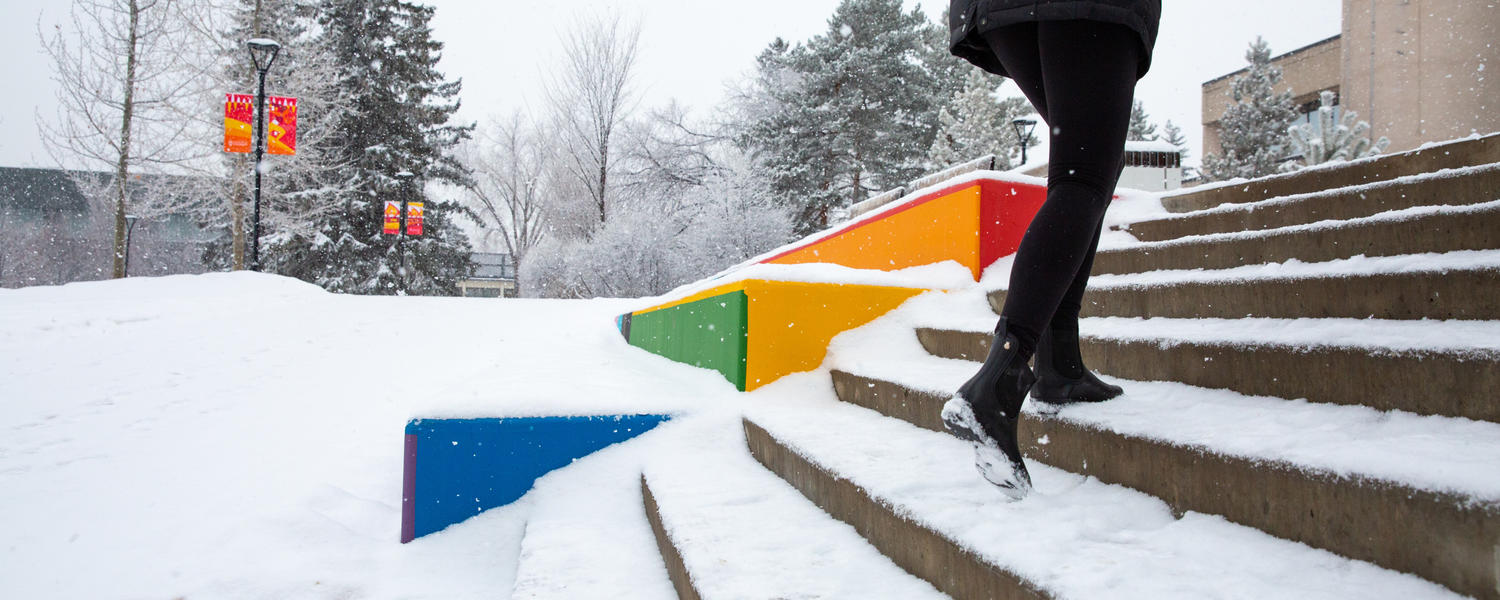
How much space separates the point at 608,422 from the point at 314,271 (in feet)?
69.7

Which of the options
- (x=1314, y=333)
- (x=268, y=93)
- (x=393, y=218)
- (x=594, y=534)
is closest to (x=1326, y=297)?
(x=1314, y=333)

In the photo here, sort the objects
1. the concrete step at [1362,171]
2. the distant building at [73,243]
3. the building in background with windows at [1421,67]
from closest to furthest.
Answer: the concrete step at [1362,171], the building in background with windows at [1421,67], the distant building at [73,243]

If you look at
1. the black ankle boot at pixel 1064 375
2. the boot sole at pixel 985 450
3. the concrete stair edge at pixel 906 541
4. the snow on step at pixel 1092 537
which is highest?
the black ankle boot at pixel 1064 375

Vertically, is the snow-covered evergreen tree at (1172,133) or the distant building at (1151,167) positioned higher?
the snow-covered evergreen tree at (1172,133)

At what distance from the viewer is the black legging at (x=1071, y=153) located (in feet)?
4.45

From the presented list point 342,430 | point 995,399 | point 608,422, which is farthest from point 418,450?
point 342,430

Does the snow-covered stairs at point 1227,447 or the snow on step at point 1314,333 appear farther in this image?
the snow on step at point 1314,333

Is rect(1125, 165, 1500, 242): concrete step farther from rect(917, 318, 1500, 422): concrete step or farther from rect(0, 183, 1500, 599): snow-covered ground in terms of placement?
rect(917, 318, 1500, 422): concrete step

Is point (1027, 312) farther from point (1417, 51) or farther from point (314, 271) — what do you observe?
point (314, 271)

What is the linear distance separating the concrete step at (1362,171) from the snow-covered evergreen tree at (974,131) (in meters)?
17.9

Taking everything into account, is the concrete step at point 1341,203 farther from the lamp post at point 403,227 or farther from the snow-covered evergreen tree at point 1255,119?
the lamp post at point 403,227

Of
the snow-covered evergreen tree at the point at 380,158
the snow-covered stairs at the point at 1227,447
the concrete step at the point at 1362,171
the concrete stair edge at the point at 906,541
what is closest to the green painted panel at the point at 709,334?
the snow-covered stairs at the point at 1227,447

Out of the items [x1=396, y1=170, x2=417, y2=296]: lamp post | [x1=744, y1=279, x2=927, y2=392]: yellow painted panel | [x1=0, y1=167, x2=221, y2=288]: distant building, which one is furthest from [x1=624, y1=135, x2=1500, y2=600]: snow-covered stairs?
[x1=0, y1=167, x2=221, y2=288]: distant building

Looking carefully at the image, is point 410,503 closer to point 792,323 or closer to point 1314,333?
point 792,323
